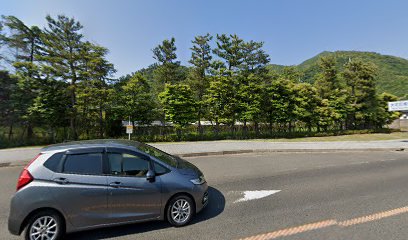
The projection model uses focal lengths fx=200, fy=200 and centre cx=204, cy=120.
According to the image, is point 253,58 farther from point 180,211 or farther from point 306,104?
point 180,211

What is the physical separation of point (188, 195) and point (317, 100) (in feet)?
84.0

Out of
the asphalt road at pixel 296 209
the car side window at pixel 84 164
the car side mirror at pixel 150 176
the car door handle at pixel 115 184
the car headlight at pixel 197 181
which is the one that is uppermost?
the car side window at pixel 84 164

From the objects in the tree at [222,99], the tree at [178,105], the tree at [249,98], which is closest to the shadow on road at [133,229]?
the tree at [178,105]

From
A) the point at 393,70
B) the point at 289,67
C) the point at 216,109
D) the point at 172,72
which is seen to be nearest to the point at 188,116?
the point at 216,109

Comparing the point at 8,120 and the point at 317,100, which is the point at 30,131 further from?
the point at 317,100

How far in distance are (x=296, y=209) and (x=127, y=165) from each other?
365 centimetres

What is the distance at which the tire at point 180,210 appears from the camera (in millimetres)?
3719

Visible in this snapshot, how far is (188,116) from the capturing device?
63.9 ft

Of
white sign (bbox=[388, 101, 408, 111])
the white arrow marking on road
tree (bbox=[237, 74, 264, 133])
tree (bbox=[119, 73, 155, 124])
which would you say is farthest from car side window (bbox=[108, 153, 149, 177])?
white sign (bbox=[388, 101, 408, 111])

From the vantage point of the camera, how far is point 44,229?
3.17 meters

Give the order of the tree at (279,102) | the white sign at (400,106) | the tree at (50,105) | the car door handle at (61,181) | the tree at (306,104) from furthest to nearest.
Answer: the tree at (306,104) → the tree at (279,102) → the white sign at (400,106) → the tree at (50,105) → the car door handle at (61,181)

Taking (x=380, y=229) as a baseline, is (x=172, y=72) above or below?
above

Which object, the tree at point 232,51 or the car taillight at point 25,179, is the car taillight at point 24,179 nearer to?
the car taillight at point 25,179

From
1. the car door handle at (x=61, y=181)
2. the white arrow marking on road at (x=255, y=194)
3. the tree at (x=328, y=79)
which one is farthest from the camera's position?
the tree at (x=328, y=79)
